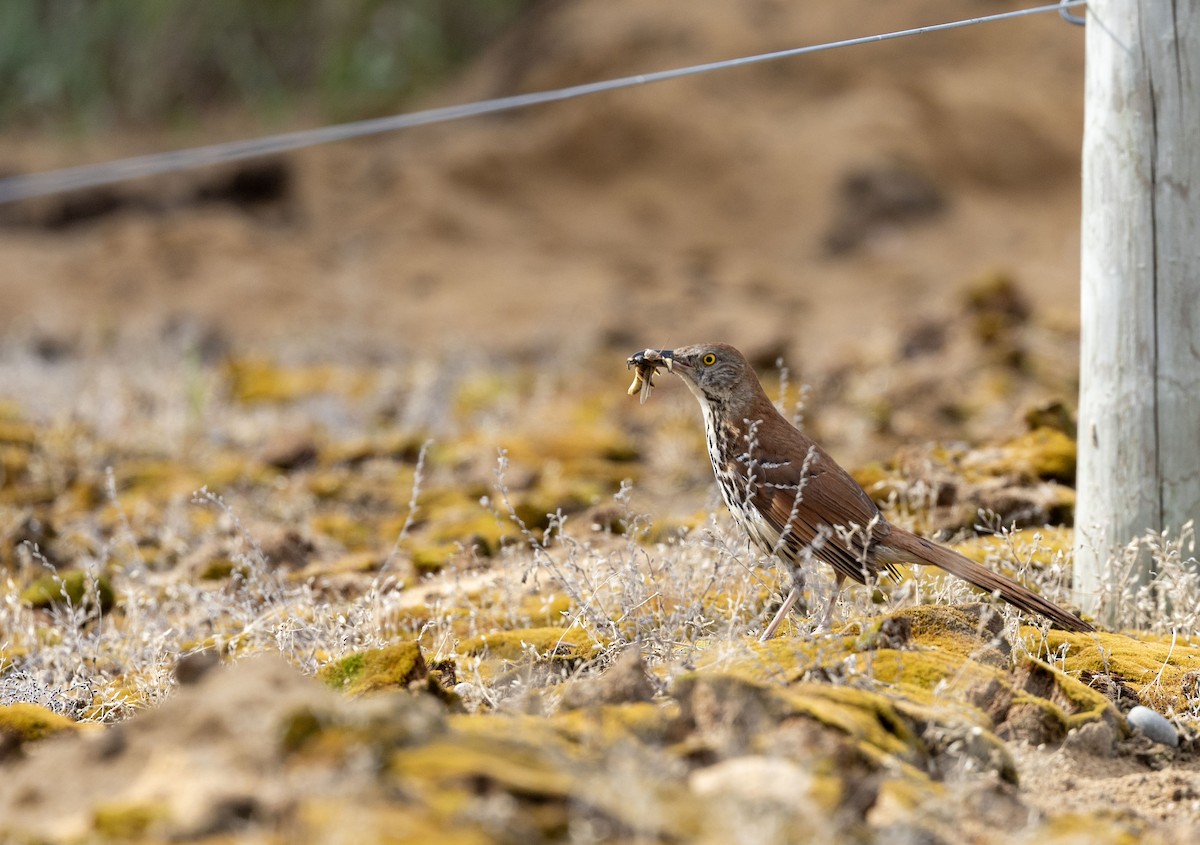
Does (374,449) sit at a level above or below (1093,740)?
above

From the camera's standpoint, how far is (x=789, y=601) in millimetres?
4188

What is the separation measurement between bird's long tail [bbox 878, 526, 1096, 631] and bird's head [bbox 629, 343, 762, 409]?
732 millimetres

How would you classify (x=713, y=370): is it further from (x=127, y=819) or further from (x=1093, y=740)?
(x=127, y=819)

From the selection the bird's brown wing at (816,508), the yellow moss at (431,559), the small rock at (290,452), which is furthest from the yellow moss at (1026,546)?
the small rock at (290,452)

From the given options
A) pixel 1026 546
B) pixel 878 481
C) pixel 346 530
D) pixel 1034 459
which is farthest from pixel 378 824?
pixel 346 530

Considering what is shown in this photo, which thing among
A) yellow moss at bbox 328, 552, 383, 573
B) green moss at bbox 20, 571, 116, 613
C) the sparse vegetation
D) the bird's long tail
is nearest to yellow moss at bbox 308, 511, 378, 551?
yellow moss at bbox 328, 552, 383, 573

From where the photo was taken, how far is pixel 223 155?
19.1ft

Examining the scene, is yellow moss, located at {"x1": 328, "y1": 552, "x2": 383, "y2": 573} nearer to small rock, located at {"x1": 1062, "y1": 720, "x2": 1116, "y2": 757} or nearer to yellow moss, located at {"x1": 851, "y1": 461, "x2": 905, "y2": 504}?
yellow moss, located at {"x1": 851, "y1": 461, "x2": 905, "y2": 504}

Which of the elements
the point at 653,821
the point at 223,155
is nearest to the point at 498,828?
the point at 653,821

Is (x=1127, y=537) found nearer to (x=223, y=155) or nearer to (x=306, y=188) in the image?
(x=223, y=155)

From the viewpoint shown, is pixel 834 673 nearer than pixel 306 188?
Yes

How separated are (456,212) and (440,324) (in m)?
2.65

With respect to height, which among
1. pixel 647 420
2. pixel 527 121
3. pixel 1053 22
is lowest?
pixel 647 420

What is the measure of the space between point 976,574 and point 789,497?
611mm
